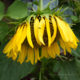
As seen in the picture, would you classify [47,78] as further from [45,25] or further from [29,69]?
[45,25]

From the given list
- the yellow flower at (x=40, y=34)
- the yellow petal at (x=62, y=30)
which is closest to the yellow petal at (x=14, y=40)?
the yellow flower at (x=40, y=34)

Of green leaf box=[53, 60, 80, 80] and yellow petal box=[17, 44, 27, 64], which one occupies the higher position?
yellow petal box=[17, 44, 27, 64]

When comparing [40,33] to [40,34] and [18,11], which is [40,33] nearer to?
[40,34]

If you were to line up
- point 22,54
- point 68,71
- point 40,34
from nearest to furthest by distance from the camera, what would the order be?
1. point 40,34
2. point 22,54
3. point 68,71

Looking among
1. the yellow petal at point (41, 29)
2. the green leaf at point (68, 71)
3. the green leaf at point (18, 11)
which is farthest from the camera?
the green leaf at point (68, 71)

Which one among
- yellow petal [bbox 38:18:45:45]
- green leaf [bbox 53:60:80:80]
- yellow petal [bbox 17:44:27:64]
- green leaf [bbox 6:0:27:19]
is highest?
green leaf [bbox 6:0:27:19]

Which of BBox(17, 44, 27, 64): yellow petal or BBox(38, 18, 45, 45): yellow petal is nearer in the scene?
BBox(38, 18, 45, 45): yellow petal

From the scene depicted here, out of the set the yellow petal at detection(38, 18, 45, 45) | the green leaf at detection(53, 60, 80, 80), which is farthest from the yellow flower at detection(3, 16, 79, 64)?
the green leaf at detection(53, 60, 80, 80)

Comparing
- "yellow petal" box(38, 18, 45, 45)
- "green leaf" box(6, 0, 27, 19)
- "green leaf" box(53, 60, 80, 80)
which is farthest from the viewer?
"green leaf" box(53, 60, 80, 80)

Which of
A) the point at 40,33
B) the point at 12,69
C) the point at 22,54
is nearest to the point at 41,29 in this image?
the point at 40,33

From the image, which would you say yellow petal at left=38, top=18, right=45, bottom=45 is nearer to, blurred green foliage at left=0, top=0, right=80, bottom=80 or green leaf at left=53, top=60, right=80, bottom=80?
blurred green foliage at left=0, top=0, right=80, bottom=80

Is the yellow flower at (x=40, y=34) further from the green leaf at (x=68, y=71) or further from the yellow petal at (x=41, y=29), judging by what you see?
the green leaf at (x=68, y=71)
